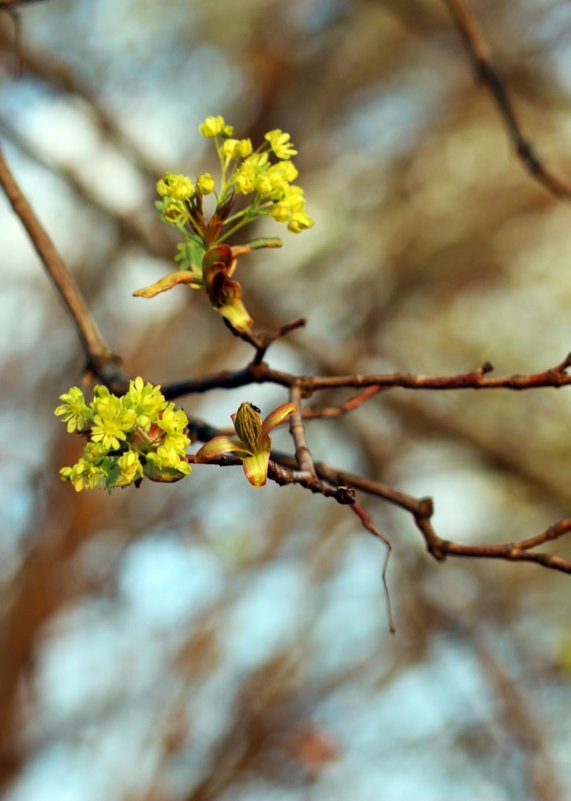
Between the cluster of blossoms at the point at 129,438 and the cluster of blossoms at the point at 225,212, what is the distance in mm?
207

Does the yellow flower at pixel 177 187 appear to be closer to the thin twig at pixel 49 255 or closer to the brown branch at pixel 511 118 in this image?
the thin twig at pixel 49 255

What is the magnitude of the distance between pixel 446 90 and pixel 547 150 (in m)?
0.99

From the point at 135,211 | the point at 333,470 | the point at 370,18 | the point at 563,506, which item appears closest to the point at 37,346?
the point at 135,211

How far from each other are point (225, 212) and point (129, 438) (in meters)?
0.38

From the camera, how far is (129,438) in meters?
1.15

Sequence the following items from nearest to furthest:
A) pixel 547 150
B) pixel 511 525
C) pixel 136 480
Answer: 1. pixel 136 480
2. pixel 547 150
3. pixel 511 525

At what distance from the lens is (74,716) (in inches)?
297

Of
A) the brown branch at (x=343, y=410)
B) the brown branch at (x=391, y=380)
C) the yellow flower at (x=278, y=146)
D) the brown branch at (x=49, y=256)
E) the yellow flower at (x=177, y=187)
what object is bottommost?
the brown branch at (x=391, y=380)

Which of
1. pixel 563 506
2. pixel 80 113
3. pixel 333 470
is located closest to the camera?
pixel 333 470

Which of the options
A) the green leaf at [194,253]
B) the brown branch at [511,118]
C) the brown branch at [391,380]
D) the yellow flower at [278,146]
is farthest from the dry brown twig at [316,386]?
the brown branch at [511,118]

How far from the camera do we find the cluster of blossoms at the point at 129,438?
1117mm

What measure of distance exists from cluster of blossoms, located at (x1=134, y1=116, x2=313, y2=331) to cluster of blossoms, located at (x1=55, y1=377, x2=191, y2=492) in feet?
0.68

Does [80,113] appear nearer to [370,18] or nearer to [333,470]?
[370,18]

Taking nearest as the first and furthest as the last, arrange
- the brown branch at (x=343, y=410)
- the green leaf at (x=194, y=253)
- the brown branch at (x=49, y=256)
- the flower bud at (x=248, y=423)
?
1. the flower bud at (x=248, y=423)
2. the green leaf at (x=194, y=253)
3. the brown branch at (x=343, y=410)
4. the brown branch at (x=49, y=256)
